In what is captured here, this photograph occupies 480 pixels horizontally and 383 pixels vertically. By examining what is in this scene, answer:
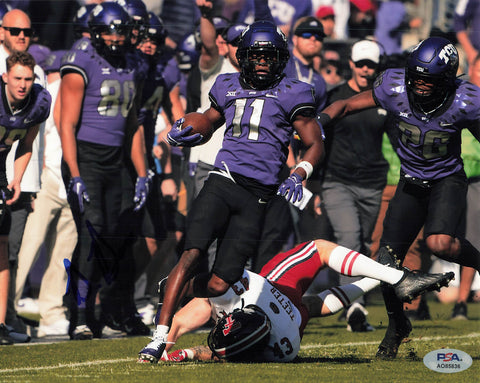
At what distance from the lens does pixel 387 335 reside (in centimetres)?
621

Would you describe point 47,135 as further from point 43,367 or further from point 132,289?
point 43,367

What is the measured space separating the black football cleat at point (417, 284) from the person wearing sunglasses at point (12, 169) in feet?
8.52

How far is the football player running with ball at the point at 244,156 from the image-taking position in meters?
5.70

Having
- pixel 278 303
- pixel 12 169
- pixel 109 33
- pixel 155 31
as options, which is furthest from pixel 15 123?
pixel 278 303

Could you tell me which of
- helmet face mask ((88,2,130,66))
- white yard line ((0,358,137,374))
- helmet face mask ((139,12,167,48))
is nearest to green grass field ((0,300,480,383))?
white yard line ((0,358,137,374))

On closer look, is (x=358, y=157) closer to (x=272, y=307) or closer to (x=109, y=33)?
(x=109, y=33)

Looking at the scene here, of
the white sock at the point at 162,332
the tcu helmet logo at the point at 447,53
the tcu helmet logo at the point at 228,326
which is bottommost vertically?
the white sock at the point at 162,332

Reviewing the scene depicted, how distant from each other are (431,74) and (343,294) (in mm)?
1271

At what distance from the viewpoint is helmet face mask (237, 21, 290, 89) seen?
591 cm

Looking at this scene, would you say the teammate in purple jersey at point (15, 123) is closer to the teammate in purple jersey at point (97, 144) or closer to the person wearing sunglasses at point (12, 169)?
the person wearing sunglasses at point (12, 169)

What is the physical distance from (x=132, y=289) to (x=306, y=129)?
2.35 m

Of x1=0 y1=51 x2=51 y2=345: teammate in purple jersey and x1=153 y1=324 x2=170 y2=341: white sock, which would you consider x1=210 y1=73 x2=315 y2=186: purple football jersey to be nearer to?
x1=153 y1=324 x2=170 y2=341: white sock

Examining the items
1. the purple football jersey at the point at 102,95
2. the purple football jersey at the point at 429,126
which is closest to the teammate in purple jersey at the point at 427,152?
the purple football jersey at the point at 429,126

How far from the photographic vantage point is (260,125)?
5.87 meters
